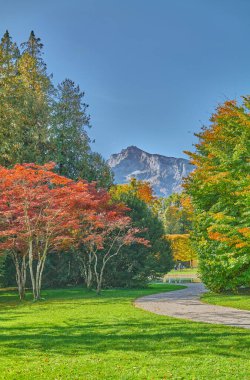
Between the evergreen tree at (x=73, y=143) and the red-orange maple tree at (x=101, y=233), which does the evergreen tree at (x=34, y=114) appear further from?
the red-orange maple tree at (x=101, y=233)

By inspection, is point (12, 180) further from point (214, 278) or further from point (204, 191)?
point (214, 278)

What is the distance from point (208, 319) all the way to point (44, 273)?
22.4 m

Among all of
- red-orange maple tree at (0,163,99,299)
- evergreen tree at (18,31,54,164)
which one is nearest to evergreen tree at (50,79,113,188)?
evergreen tree at (18,31,54,164)

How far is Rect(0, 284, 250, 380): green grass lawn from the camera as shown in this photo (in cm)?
657

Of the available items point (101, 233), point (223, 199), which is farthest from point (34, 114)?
point (223, 199)

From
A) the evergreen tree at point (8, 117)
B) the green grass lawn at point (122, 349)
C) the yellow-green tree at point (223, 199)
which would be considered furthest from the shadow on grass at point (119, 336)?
the evergreen tree at point (8, 117)

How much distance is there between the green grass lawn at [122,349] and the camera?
6574mm

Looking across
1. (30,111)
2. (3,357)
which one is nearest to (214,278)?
(3,357)

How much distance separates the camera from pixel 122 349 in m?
8.16

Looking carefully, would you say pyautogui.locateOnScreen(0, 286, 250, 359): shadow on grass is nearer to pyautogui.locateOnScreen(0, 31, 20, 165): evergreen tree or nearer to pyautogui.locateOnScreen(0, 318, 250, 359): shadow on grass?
pyautogui.locateOnScreen(0, 318, 250, 359): shadow on grass

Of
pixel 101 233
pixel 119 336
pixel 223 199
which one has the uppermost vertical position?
pixel 223 199

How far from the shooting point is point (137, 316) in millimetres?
12836

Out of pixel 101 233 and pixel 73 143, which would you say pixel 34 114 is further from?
pixel 101 233

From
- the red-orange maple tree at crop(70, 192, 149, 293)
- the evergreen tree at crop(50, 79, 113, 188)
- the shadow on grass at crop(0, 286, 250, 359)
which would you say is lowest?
the shadow on grass at crop(0, 286, 250, 359)
